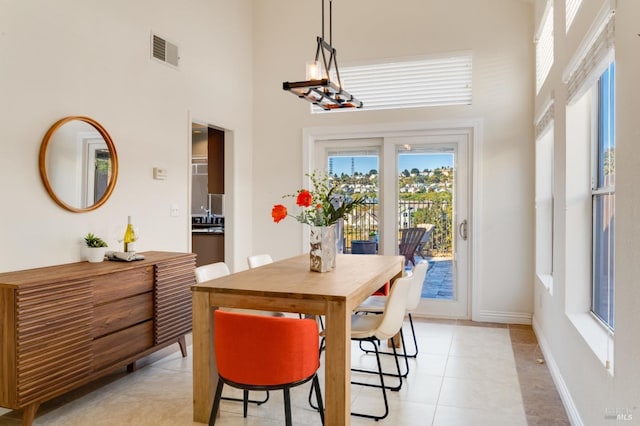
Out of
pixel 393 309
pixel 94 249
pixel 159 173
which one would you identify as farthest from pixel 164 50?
pixel 393 309

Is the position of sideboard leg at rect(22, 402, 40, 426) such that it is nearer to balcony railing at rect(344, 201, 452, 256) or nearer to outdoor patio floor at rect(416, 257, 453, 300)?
balcony railing at rect(344, 201, 452, 256)

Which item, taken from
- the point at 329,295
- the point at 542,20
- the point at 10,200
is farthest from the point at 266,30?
the point at 329,295

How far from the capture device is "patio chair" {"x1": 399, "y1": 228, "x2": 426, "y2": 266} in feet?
17.9

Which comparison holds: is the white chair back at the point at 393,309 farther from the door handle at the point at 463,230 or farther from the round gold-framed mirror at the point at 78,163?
the door handle at the point at 463,230

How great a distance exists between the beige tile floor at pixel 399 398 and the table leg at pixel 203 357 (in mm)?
141

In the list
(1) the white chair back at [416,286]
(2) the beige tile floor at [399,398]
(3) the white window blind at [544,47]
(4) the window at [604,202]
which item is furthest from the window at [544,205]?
(4) the window at [604,202]

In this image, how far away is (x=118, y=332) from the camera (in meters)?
3.16

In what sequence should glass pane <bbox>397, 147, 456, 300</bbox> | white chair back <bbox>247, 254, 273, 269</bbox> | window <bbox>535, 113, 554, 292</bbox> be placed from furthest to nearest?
glass pane <bbox>397, 147, 456, 300</bbox>, window <bbox>535, 113, 554, 292</bbox>, white chair back <bbox>247, 254, 273, 269</bbox>

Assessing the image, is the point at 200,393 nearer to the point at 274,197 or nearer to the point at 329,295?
the point at 329,295

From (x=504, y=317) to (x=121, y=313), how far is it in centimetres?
379

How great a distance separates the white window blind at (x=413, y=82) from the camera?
520 cm

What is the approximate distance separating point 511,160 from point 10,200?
4.44 meters

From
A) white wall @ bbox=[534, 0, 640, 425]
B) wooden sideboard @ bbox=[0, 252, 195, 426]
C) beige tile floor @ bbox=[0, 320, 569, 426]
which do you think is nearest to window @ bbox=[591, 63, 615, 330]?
white wall @ bbox=[534, 0, 640, 425]

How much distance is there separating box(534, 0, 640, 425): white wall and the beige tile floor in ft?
0.83
